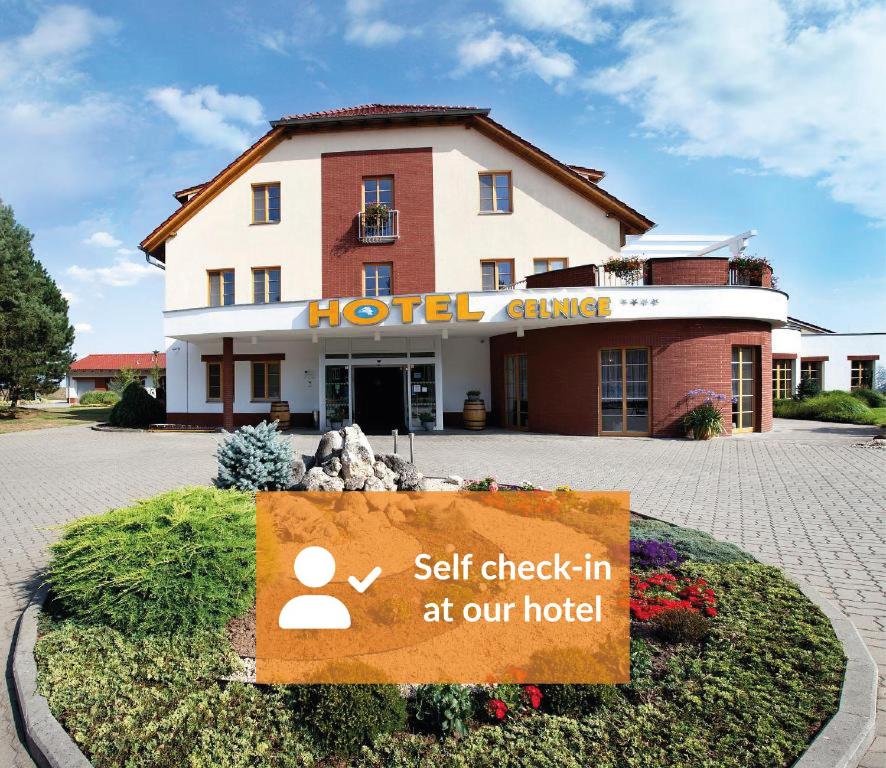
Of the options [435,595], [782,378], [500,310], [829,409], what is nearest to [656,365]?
[500,310]

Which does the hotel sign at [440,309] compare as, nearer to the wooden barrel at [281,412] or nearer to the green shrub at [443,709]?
the wooden barrel at [281,412]

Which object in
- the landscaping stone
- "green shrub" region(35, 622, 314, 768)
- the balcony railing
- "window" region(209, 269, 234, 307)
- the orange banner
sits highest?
the balcony railing

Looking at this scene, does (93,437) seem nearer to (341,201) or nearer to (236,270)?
(236,270)

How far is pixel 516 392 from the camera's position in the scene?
1831 cm

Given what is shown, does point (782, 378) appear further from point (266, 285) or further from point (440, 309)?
point (266, 285)

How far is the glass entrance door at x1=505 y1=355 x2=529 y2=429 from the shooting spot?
1791cm

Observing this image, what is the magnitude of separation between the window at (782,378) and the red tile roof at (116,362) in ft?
167

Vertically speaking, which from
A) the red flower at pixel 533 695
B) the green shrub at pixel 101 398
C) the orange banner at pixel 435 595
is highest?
the green shrub at pixel 101 398

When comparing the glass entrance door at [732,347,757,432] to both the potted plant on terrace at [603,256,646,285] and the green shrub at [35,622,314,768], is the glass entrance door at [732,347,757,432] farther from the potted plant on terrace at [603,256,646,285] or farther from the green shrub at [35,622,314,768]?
the green shrub at [35,622,314,768]

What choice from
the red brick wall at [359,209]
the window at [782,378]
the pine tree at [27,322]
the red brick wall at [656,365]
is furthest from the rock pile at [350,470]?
the pine tree at [27,322]

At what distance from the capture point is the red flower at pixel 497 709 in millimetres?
2973

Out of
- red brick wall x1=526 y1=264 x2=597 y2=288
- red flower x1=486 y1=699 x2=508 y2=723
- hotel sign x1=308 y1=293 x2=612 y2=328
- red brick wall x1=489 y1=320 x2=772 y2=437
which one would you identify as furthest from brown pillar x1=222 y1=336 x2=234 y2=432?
red flower x1=486 y1=699 x2=508 y2=723

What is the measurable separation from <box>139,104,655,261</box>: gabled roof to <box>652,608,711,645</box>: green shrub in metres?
18.1

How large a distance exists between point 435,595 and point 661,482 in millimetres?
6439
